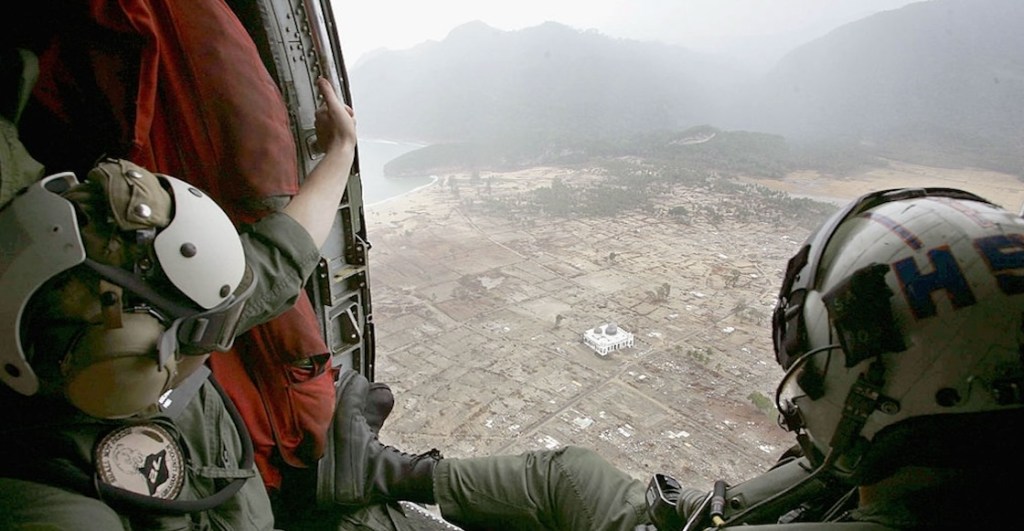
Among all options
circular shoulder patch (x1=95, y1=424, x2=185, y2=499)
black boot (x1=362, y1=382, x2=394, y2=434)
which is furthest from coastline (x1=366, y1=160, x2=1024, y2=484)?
circular shoulder patch (x1=95, y1=424, x2=185, y2=499)

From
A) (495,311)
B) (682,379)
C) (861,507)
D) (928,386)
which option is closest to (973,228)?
(928,386)

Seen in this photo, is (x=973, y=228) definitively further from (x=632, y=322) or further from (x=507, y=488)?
(x=632, y=322)

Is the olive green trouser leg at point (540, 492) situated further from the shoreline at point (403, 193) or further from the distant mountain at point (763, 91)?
the shoreline at point (403, 193)

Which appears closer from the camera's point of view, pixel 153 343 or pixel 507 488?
pixel 153 343

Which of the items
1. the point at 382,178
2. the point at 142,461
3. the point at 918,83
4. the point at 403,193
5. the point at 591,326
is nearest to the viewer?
the point at 142,461

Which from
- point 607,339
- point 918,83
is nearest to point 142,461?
point 607,339

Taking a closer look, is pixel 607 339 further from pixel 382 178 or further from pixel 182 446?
pixel 382 178

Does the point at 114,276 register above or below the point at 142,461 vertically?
above
